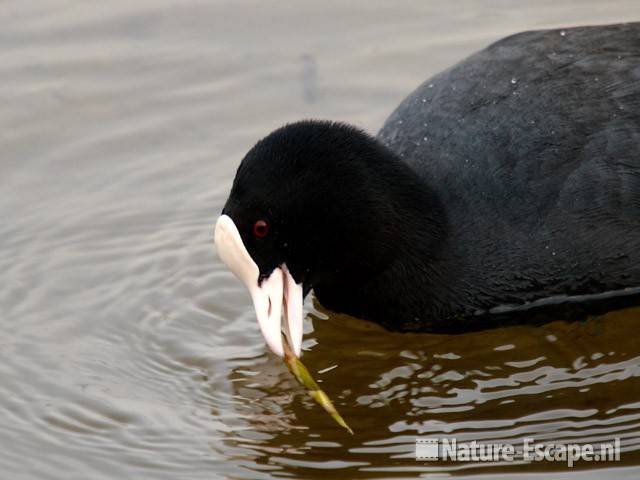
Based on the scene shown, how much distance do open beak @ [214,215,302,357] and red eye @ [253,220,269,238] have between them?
0.07m

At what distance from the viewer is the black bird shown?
5.33 m

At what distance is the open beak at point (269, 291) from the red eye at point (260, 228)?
65 millimetres

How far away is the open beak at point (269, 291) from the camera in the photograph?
16.6 feet

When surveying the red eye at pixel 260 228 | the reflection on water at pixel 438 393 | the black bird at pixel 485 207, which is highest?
the black bird at pixel 485 207

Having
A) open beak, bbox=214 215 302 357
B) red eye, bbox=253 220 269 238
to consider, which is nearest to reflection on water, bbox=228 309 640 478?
open beak, bbox=214 215 302 357

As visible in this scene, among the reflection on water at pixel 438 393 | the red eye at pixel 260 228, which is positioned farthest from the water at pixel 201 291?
the red eye at pixel 260 228

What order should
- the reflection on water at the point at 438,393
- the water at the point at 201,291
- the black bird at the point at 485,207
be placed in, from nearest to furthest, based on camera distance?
the reflection on water at the point at 438,393, the water at the point at 201,291, the black bird at the point at 485,207

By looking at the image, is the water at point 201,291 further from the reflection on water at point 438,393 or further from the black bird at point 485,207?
the black bird at point 485,207

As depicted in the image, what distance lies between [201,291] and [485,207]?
4.25 feet

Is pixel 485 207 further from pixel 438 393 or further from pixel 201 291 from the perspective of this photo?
pixel 201 291

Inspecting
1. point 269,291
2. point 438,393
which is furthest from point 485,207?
point 269,291

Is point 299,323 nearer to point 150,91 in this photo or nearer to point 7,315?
point 7,315

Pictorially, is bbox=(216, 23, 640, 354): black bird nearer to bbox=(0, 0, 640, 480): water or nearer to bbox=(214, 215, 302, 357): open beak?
bbox=(214, 215, 302, 357): open beak

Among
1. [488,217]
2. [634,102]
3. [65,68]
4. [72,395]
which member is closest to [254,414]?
[72,395]
